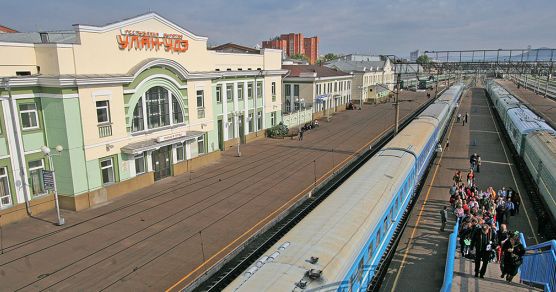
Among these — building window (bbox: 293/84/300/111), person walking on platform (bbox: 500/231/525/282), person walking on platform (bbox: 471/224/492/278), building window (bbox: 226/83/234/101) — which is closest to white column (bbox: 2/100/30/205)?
building window (bbox: 226/83/234/101)

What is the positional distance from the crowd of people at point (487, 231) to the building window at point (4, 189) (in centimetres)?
2060

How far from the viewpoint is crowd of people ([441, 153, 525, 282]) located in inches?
465

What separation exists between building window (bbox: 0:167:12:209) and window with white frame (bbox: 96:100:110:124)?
511 centimetres

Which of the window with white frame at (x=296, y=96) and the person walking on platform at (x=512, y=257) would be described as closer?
the person walking on platform at (x=512, y=257)

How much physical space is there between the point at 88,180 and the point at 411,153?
17696 mm

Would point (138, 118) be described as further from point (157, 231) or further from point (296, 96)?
point (296, 96)

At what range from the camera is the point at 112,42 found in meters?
21.3

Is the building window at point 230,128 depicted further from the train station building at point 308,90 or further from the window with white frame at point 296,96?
the window with white frame at point 296,96

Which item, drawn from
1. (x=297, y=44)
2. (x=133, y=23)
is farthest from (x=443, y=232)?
(x=297, y=44)

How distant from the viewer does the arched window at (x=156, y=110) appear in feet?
76.9

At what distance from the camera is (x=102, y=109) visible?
69.9ft

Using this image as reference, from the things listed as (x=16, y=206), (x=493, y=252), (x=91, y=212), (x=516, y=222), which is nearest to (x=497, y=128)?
(x=516, y=222)

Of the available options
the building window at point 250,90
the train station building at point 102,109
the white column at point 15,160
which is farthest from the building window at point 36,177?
the building window at point 250,90

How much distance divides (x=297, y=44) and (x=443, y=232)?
151988mm
